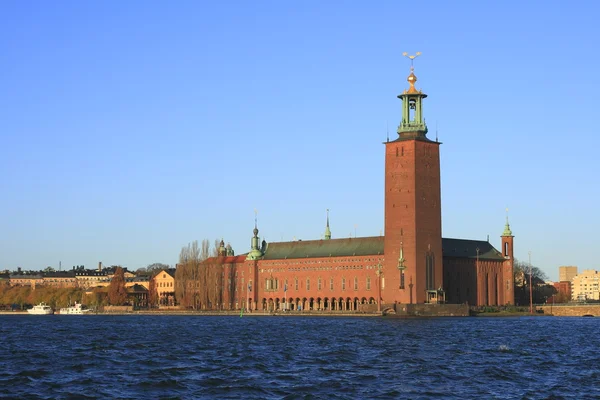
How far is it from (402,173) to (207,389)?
296 feet

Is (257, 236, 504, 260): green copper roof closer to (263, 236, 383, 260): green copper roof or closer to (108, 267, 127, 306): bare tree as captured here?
(263, 236, 383, 260): green copper roof

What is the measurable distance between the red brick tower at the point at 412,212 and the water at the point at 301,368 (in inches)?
2198

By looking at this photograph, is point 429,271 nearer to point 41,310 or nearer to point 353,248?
point 353,248

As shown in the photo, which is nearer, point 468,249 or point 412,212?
point 412,212

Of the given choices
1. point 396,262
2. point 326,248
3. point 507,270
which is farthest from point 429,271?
point 326,248

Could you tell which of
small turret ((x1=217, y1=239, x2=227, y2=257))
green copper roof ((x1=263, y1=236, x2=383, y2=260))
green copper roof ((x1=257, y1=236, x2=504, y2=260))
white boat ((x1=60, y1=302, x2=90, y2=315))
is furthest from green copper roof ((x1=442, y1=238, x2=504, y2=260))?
white boat ((x1=60, y1=302, x2=90, y2=315))

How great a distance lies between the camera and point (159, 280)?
183 metres

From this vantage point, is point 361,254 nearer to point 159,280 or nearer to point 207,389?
point 159,280

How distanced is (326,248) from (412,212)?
84.6 ft

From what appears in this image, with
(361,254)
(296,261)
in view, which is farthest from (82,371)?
(296,261)

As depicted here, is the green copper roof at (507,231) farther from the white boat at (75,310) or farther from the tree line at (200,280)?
the white boat at (75,310)

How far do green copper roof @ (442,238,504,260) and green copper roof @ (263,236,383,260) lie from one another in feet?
29.9

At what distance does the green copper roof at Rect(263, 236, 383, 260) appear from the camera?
135 m

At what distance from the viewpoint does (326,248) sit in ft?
476
